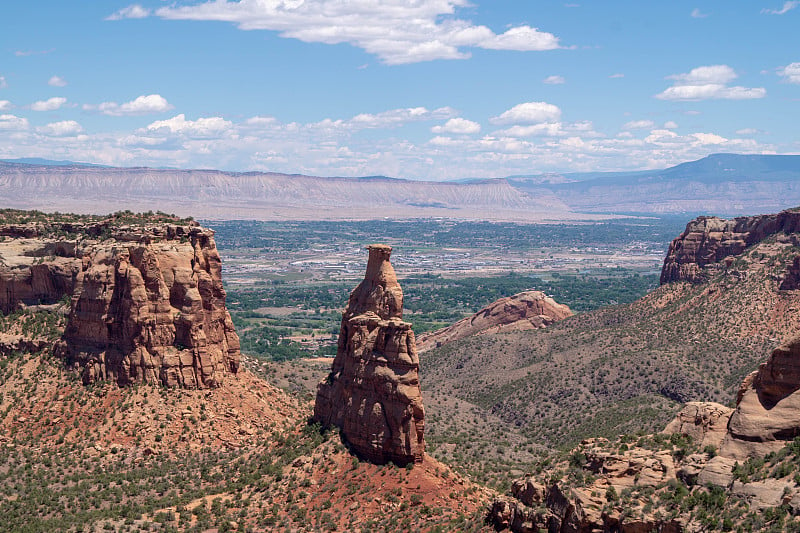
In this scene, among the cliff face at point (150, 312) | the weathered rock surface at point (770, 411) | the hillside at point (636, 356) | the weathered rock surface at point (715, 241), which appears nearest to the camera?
the weathered rock surface at point (770, 411)

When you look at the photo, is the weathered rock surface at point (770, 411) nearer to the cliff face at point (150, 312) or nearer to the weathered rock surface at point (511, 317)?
the cliff face at point (150, 312)

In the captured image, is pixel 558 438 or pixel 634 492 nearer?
pixel 634 492

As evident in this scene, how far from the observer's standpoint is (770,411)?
36656 millimetres

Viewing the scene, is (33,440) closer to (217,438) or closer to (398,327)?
(217,438)

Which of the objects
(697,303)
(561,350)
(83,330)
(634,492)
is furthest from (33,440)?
(697,303)

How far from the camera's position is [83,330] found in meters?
67.7

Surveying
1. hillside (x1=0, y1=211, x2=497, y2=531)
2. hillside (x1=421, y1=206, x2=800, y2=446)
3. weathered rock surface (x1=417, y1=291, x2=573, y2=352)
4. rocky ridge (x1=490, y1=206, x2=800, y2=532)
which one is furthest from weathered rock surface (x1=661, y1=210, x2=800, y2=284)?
rocky ridge (x1=490, y1=206, x2=800, y2=532)

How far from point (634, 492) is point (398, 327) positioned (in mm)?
19531

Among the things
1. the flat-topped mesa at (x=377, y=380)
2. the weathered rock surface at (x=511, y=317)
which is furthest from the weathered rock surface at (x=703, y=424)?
the weathered rock surface at (x=511, y=317)

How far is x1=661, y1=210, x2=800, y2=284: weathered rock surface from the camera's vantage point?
11719 centimetres

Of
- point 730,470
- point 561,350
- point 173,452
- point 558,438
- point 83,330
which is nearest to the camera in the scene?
point 730,470

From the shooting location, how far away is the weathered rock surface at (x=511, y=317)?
138375 mm

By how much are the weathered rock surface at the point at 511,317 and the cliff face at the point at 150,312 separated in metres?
72.2

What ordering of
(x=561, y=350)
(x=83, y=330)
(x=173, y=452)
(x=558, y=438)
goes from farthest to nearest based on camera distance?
(x=561, y=350) < (x=558, y=438) < (x=83, y=330) < (x=173, y=452)
